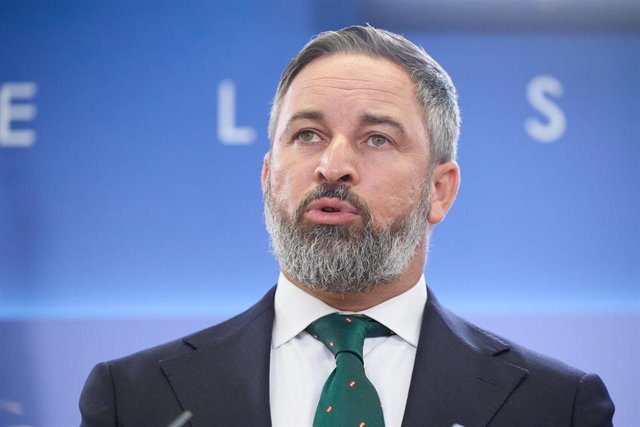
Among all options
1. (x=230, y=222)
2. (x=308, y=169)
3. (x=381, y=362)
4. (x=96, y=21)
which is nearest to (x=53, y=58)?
(x=96, y=21)

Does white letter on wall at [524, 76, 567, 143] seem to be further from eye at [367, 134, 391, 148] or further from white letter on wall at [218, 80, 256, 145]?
eye at [367, 134, 391, 148]

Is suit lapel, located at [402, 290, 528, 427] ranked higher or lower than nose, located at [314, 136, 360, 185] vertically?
lower

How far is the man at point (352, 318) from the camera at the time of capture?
2021 mm

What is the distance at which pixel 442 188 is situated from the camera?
2369 mm

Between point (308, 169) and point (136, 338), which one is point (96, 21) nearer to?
point (136, 338)

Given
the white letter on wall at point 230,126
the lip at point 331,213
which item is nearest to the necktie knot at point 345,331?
the lip at point 331,213

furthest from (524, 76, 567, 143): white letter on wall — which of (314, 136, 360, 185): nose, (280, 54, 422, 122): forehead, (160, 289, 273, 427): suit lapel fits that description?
(160, 289, 273, 427): suit lapel

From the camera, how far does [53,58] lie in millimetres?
3176

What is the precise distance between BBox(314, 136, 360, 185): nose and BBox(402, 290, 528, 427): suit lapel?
37 cm

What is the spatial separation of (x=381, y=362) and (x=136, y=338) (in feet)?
3.66

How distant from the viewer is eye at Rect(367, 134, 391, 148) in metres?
2.18

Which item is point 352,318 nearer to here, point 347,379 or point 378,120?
point 347,379

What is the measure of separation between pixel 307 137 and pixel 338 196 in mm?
191

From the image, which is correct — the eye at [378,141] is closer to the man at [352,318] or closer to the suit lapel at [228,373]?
the man at [352,318]
